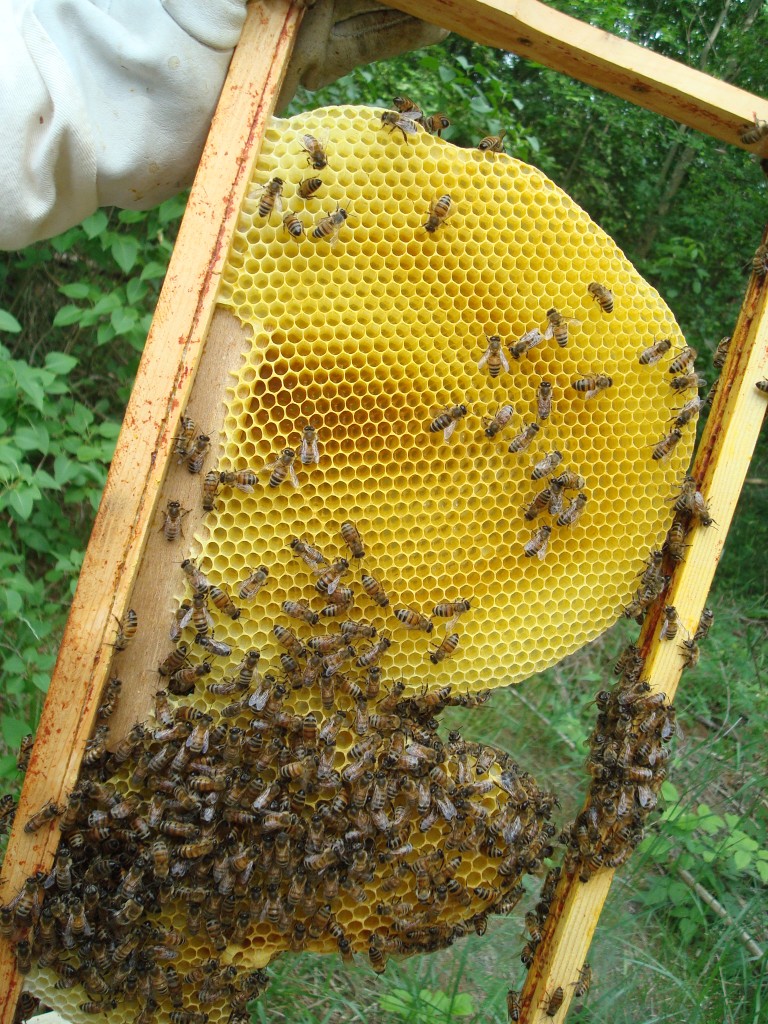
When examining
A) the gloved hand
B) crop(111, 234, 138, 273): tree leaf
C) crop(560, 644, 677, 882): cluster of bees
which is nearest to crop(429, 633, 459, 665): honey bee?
crop(560, 644, 677, 882): cluster of bees

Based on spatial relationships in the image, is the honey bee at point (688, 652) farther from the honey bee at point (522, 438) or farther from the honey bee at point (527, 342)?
the honey bee at point (527, 342)

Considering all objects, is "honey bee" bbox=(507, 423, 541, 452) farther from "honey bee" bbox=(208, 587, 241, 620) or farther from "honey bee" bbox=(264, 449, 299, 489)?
"honey bee" bbox=(208, 587, 241, 620)

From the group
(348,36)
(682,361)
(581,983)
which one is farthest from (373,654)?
(348,36)

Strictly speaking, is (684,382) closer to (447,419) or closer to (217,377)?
(447,419)

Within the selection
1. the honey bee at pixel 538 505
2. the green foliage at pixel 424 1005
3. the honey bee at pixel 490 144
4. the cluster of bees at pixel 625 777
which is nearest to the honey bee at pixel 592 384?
the honey bee at pixel 538 505

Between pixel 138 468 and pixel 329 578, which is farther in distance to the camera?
pixel 329 578

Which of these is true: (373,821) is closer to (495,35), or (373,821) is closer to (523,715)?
(495,35)

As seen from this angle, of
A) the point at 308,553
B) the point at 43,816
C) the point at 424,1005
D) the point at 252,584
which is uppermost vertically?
the point at 308,553
